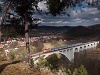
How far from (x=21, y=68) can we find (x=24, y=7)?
Answer: 5514 millimetres

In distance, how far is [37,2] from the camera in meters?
20.7

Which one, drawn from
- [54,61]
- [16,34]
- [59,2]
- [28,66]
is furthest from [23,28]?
[54,61]

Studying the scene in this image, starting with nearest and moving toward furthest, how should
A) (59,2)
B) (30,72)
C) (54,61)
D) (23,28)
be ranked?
(59,2)
(30,72)
(23,28)
(54,61)

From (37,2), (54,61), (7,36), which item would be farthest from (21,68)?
(54,61)

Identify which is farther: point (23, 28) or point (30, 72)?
point (23, 28)

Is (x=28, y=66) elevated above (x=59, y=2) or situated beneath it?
situated beneath

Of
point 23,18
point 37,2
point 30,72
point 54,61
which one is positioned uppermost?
point 37,2

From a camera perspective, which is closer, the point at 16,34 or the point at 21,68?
the point at 21,68

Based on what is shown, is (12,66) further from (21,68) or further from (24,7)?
(24,7)

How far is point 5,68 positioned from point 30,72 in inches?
93.8

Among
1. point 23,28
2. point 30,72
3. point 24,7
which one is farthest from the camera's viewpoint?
point 23,28

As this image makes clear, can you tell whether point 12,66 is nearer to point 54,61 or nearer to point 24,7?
point 24,7

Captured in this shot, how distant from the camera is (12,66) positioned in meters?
21.1

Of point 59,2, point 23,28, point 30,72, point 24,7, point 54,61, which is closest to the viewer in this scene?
point 59,2
